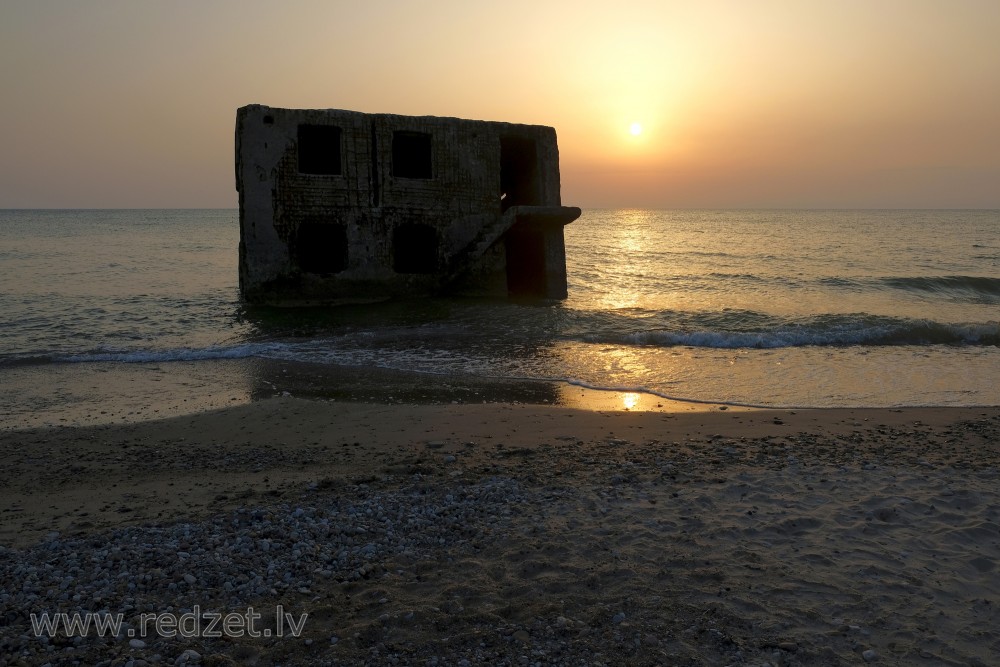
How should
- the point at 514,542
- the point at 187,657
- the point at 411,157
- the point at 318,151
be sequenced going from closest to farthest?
the point at 187,657 < the point at 514,542 < the point at 318,151 < the point at 411,157

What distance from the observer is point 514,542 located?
4.91 metres

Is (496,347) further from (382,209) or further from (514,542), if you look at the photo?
(514,542)

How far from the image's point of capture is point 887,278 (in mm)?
27469

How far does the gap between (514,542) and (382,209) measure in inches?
485

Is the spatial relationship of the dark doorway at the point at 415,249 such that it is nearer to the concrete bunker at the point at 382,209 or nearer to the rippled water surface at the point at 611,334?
the concrete bunker at the point at 382,209

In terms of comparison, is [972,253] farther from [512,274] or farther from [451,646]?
[451,646]

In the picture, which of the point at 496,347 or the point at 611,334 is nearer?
the point at 496,347

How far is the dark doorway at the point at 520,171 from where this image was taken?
18078 mm

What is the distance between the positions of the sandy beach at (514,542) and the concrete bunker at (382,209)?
868cm

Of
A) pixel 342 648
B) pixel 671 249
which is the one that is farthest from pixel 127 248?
pixel 342 648

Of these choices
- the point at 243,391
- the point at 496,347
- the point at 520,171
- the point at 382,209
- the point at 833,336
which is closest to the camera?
the point at 243,391

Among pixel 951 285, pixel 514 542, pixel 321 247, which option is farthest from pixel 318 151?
pixel 951 285

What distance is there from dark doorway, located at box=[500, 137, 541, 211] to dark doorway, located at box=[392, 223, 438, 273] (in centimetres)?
202

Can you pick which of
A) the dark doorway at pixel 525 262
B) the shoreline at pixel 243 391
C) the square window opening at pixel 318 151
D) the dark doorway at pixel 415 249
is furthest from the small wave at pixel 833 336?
the square window opening at pixel 318 151
